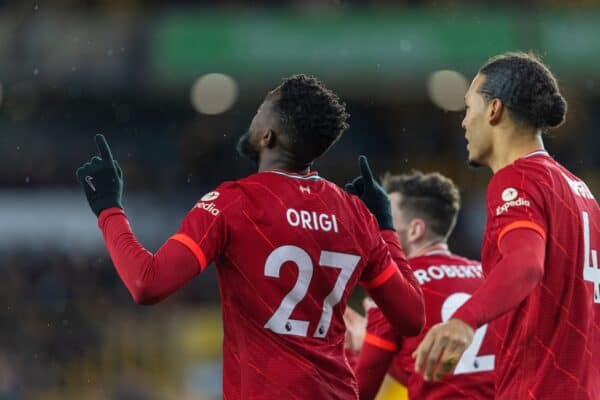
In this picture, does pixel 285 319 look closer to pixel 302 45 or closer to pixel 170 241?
pixel 170 241

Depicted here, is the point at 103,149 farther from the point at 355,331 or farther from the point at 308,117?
the point at 355,331

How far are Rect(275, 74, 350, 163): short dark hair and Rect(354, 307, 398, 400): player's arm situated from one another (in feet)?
4.19

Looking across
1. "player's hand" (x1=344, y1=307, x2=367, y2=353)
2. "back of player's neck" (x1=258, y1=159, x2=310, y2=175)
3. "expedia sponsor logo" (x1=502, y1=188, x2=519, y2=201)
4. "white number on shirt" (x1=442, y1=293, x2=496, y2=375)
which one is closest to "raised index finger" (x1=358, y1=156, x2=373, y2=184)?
"back of player's neck" (x1=258, y1=159, x2=310, y2=175)

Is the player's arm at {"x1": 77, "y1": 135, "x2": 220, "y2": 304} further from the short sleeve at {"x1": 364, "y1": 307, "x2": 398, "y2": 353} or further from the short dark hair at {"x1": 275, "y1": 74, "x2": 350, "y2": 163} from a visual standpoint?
the short sleeve at {"x1": 364, "y1": 307, "x2": 398, "y2": 353}

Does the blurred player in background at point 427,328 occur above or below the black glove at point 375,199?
below

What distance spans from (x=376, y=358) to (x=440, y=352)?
75.9 inches

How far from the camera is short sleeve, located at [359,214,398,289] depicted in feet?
12.0

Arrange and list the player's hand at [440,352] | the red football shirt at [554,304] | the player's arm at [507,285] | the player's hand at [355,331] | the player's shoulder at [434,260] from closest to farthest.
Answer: the player's hand at [440,352] < the player's arm at [507,285] < the red football shirt at [554,304] < the player's shoulder at [434,260] < the player's hand at [355,331]

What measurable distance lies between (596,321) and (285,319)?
970mm

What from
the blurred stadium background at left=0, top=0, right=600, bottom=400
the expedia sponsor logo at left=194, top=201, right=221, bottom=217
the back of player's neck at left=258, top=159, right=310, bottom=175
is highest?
the back of player's neck at left=258, top=159, right=310, bottom=175

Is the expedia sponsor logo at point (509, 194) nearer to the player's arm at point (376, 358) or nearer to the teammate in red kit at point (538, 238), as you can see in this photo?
the teammate in red kit at point (538, 238)

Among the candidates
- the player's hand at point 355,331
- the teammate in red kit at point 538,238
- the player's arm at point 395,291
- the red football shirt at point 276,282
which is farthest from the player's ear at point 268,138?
the player's hand at point 355,331

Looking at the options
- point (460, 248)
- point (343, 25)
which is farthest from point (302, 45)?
point (460, 248)

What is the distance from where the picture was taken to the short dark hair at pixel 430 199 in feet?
17.4
